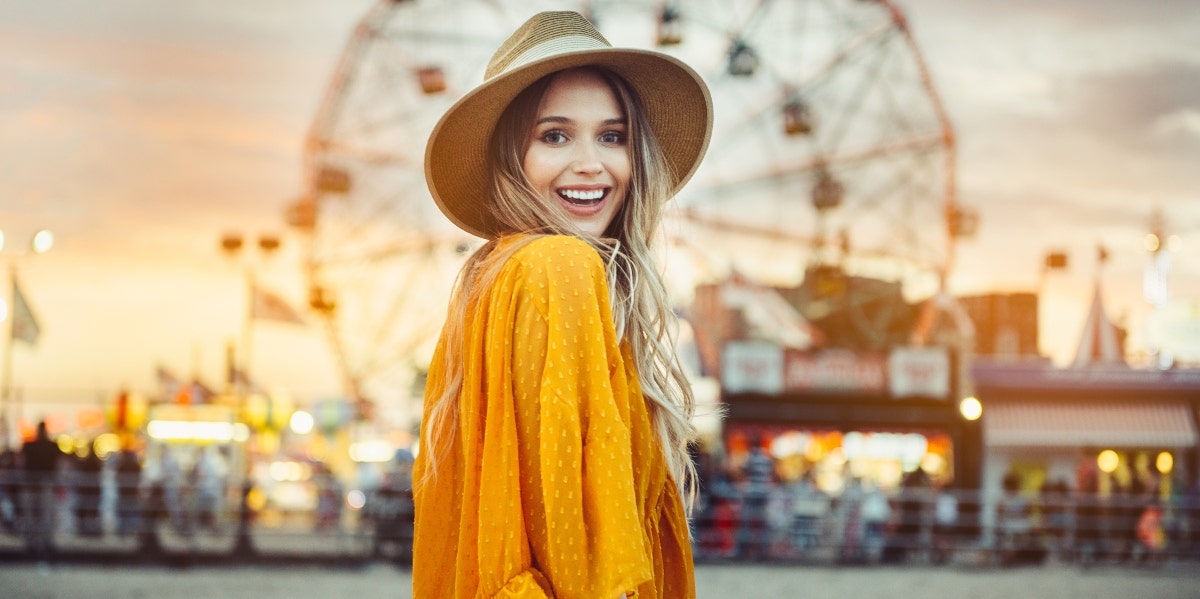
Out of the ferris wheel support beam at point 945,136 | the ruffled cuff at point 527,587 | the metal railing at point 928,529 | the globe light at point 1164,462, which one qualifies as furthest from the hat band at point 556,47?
the globe light at point 1164,462

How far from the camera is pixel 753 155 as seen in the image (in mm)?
25047

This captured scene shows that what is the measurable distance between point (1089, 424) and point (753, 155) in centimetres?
820

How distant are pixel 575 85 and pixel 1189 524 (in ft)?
52.5

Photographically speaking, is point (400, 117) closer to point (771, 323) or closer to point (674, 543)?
point (771, 323)

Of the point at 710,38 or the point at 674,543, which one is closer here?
the point at 674,543

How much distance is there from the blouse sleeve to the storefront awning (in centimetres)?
2501

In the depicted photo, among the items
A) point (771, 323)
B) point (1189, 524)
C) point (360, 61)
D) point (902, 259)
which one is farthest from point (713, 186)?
point (1189, 524)

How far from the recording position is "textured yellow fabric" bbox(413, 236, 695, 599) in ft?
5.25

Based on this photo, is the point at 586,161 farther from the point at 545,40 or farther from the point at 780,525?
the point at 780,525

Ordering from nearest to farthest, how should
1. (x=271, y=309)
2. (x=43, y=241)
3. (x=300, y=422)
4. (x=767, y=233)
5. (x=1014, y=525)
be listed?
(x=43, y=241) < (x=1014, y=525) < (x=271, y=309) < (x=300, y=422) < (x=767, y=233)

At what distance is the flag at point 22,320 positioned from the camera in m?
13.2

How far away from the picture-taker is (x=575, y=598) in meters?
1.58

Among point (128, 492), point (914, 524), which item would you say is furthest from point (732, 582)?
point (128, 492)

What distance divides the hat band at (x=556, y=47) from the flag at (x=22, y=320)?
12.5 meters
